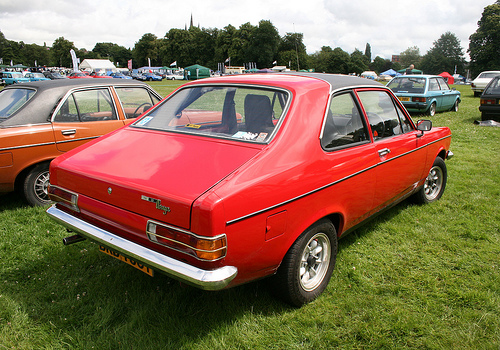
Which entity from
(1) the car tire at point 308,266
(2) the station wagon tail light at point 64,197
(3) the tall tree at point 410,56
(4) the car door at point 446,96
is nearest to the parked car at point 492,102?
(4) the car door at point 446,96

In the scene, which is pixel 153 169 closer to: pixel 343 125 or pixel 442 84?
pixel 343 125

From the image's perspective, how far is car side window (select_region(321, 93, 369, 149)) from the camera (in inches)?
113

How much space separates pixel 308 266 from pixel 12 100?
4739mm

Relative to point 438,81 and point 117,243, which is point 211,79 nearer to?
point 117,243

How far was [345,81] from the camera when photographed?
3.35m

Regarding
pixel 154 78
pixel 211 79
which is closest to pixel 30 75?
Result: pixel 154 78

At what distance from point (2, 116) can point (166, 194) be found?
4.00 metres

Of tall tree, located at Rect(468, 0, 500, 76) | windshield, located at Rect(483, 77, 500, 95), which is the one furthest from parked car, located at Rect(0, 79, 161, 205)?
tall tree, located at Rect(468, 0, 500, 76)

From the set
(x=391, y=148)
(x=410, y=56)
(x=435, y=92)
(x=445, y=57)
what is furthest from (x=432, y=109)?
(x=410, y=56)

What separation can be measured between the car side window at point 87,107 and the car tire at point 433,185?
445 centimetres

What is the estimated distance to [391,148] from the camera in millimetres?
3562

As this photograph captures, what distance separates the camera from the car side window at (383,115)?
3.52 metres

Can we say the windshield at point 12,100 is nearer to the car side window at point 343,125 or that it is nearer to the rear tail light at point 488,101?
the car side window at point 343,125

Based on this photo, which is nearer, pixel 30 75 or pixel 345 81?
pixel 345 81
